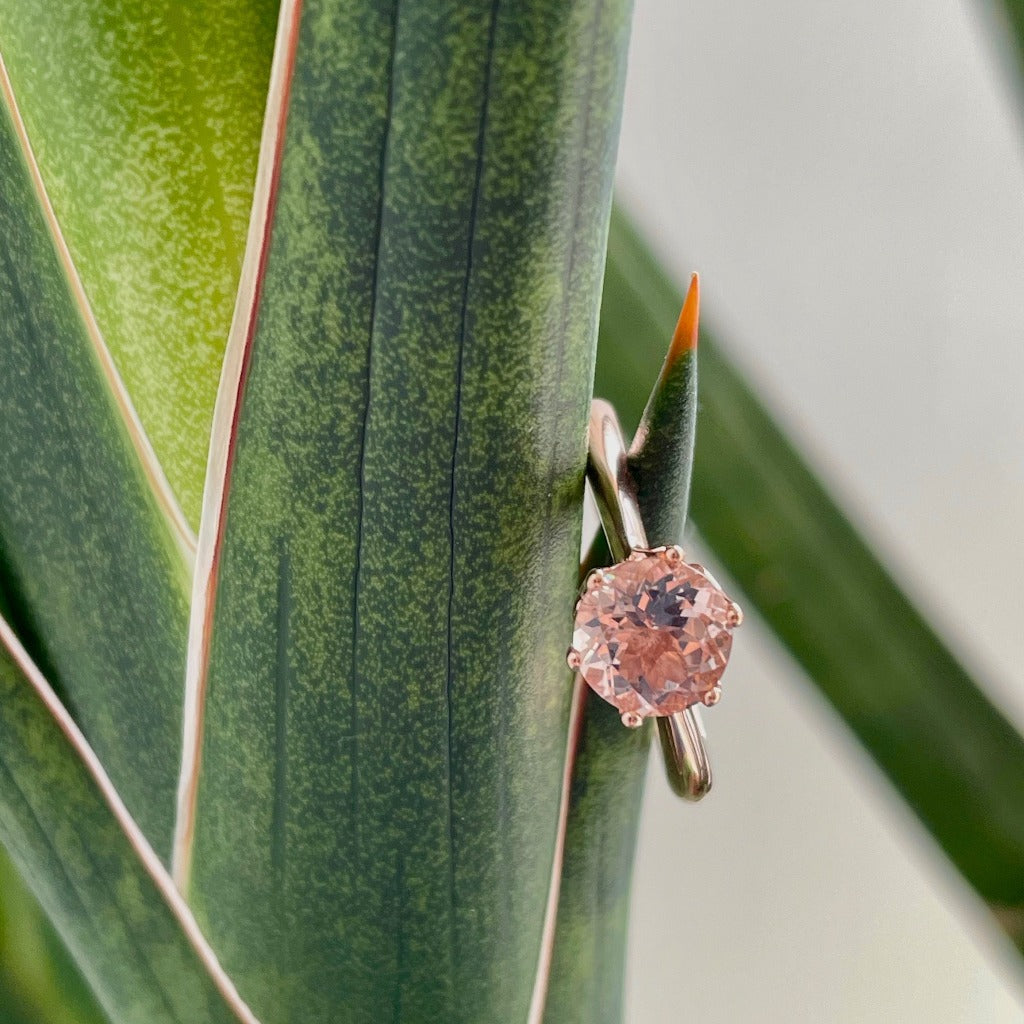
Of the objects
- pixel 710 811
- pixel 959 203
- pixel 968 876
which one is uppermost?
pixel 959 203

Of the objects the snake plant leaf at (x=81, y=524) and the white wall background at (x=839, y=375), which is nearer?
the snake plant leaf at (x=81, y=524)

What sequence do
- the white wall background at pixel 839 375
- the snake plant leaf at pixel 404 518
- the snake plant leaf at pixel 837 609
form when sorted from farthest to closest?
the white wall background at pixel 839 375
the snake plant leaf at pixel 837 609
the snake plant leaf at pixel 404 518

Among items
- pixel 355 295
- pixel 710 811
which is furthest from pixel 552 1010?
pixel 710 811

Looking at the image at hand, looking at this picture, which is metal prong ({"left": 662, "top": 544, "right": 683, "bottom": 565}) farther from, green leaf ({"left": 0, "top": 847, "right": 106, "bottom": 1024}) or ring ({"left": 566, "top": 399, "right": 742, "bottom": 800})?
green leaf ({"left": 0, "top": 847, "right": 106, "bottom": 1024})

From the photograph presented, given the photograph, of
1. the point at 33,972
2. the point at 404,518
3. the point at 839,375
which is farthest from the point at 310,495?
the point at 839,375

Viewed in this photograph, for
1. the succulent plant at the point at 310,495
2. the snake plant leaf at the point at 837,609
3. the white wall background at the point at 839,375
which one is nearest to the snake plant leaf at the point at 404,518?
the succulent plant at the point at 310,495

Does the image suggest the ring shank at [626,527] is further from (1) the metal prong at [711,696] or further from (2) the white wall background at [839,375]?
(2) the white wall background at [839,375]

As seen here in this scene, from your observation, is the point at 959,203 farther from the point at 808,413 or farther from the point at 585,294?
the point at 585,294
